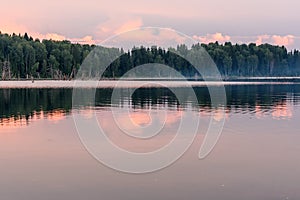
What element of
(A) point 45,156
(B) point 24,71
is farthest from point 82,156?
(B) point 24,71

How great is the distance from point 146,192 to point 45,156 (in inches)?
287

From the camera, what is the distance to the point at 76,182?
17062 mm

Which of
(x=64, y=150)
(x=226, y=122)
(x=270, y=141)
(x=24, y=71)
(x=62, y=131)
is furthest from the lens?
(x=24, y=71)

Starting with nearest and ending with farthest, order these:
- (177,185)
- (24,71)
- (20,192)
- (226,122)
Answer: (20,192) → (177,185) → (226,122) → (24,71)

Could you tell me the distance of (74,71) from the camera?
195000 mm

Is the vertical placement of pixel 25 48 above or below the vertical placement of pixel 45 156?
above

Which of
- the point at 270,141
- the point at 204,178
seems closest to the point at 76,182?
the point at 204,178

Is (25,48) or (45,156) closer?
(45,156)

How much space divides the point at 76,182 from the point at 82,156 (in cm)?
483

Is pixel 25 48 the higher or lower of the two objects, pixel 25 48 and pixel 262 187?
the higher

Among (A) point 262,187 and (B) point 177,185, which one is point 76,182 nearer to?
(B) point 177,185

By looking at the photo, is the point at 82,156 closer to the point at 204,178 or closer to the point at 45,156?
the point at 45,156

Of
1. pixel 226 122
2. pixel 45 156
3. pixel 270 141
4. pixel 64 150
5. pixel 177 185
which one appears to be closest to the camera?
pixel 177 185

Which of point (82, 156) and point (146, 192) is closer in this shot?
point (146, 192)
